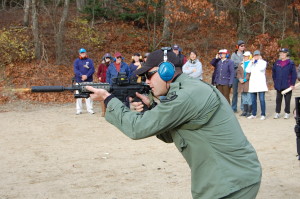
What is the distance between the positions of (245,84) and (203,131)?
33.5 feet

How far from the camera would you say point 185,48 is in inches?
1022

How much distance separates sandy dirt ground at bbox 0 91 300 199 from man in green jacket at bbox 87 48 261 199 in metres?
3.08

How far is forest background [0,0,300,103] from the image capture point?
1975 cm

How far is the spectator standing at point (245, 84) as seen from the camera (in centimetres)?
1278

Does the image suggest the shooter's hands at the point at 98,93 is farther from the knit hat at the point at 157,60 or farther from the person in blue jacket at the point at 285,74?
the person in blue jacket at the point at 285,74

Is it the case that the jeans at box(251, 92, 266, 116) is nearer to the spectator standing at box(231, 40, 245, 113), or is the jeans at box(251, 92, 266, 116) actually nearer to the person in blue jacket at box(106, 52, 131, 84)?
the spectator standing at box(231, 40, 245, 113)

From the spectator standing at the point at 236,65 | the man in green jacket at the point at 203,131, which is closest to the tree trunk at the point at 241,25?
the spectator standing at the point at 236,65

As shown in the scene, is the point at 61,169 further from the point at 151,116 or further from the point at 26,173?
the point at 151,116

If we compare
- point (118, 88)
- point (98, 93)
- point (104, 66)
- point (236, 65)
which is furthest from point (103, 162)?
point (236, 65)

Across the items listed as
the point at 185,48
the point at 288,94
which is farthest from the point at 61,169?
the point at 185,48

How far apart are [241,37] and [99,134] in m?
18.0

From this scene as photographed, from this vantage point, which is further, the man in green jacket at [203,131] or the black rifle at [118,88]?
the black rifle at [118,88]

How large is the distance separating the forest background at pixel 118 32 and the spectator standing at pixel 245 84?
7220 mm

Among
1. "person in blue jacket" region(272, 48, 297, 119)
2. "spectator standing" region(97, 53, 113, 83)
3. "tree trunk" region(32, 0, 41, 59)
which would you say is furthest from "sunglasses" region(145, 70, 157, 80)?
"tree trunk" region(32, 0, 41, 59)
